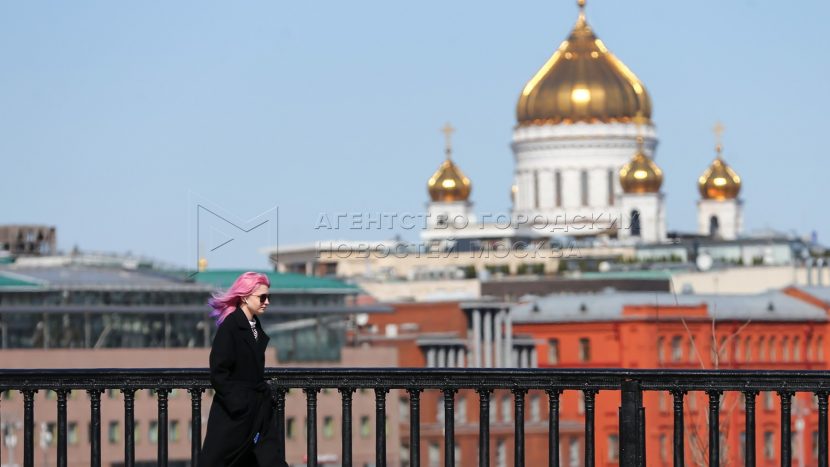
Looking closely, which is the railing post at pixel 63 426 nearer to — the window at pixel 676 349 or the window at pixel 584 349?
the window at pixel 676 349

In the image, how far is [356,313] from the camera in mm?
80250

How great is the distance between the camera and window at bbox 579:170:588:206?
13488cm

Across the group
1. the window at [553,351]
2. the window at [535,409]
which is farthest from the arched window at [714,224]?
the window at [535,409]

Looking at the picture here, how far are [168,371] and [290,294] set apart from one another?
64.8m

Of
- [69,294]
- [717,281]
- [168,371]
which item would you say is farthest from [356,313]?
[168,371]

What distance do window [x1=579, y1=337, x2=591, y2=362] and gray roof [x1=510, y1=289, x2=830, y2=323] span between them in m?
0.60

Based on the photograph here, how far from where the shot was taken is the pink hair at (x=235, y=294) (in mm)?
12781

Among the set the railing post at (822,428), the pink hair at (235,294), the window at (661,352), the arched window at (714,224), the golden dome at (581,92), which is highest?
the golden dome at (581,92)

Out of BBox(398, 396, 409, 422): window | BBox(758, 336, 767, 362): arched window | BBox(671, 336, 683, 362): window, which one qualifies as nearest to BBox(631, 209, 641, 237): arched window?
BBox(758, 336, 767, 362): arched window

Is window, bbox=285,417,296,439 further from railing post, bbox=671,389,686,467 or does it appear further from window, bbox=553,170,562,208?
window, bbox=553,170,562,208

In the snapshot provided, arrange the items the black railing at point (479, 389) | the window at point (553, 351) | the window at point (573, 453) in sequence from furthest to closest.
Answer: the window at point (553, 351), the window at point (573, 453), the black railing at point (479, 389)

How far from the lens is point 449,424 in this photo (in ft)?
45.1

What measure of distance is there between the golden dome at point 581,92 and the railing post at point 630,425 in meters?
121

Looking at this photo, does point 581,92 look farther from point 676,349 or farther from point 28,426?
point 28,426
